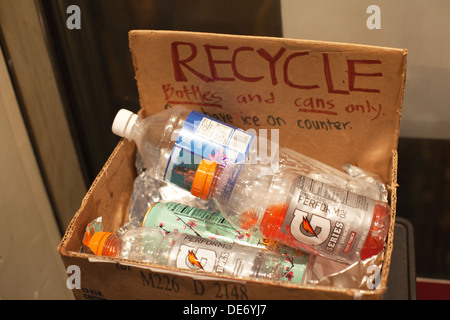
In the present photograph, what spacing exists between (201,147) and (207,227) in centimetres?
17

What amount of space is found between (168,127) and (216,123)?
15cm

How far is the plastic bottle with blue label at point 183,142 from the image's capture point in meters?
0.90

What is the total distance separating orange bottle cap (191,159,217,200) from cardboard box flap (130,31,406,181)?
233 mm

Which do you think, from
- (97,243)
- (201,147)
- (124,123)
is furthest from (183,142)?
(97,243)

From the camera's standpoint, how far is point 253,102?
3.23 feet

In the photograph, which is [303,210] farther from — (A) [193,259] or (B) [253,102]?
(B) [253,102]

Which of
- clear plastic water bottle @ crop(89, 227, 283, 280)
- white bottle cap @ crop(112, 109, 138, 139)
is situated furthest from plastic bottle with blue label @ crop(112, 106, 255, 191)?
clear plastic water bottle @ crop(89, 227, 283, 280)

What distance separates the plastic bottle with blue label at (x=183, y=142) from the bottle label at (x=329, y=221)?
0.19 m

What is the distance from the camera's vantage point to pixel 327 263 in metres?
0.82

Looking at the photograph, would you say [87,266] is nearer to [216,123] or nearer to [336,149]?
[216,123]

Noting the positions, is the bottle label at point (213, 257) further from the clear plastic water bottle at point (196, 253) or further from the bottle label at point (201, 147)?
the bottle label at point (201, 147)

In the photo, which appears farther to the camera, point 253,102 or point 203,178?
point 253,102

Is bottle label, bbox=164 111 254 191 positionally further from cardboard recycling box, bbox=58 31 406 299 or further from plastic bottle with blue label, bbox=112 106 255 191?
cardboard recycling box, bbox=58 31 406 299
